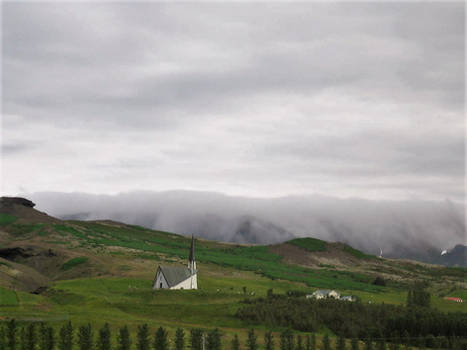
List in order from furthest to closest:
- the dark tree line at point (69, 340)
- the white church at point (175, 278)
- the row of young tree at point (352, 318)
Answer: the white church at point (175, 278) < the row of young tree at point (352, 318) < the dark tree line at point (69, 340)

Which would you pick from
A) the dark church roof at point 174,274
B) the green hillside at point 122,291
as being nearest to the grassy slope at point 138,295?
the green hillside at point 122,291

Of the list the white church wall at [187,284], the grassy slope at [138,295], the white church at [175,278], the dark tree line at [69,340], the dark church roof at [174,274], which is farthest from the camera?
the white church wall at [187,284]

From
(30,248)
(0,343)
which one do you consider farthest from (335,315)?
(30,248)

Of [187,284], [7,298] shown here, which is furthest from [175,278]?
[7,298]

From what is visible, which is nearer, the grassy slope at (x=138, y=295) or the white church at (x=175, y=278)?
the grassy slope at (x=138, y=295)

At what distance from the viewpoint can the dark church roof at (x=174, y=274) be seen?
138 meters

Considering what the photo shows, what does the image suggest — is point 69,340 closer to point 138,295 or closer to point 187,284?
point 138,295

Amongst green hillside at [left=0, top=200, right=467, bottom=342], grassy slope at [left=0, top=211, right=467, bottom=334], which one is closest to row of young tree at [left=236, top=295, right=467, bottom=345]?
green hillside at [left=0, top=200, right=467, bottom=342]

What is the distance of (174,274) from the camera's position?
140 metres

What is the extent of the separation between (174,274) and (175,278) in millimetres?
1362

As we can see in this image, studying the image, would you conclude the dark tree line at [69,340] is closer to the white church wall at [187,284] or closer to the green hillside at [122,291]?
the green hillside at [122,291]

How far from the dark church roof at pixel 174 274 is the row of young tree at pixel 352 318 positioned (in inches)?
1101

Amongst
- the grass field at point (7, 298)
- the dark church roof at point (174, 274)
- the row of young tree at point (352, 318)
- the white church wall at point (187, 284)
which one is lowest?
the row of young tree at point (352, 318)

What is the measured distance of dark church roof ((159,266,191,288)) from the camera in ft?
452
